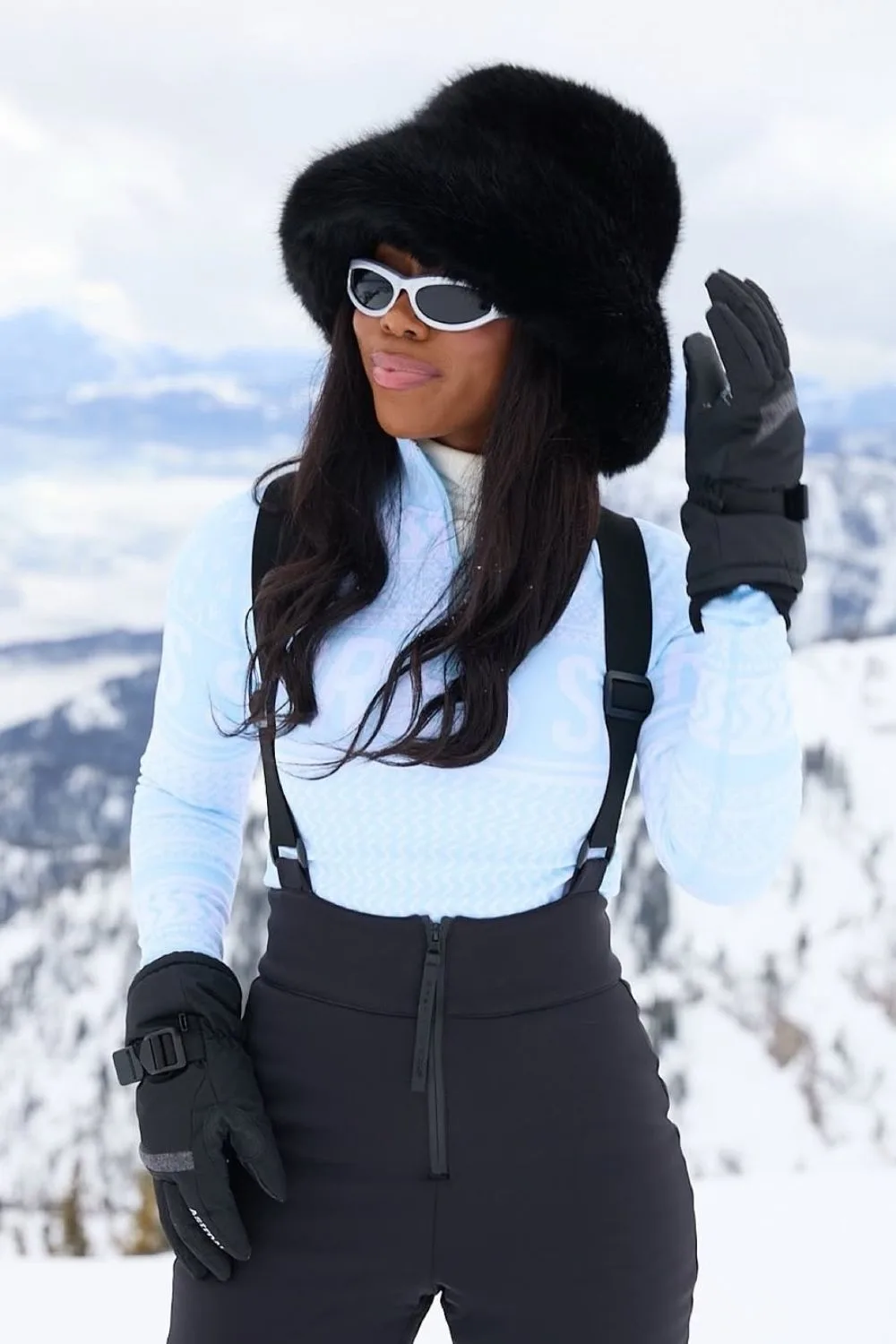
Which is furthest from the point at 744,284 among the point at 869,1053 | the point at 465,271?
the point at 869,1053

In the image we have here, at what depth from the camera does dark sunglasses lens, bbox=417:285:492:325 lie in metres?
0.98

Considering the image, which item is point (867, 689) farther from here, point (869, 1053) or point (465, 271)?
point (465, 271)

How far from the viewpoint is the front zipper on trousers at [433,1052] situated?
3.01 ft

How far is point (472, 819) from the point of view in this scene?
959 mm

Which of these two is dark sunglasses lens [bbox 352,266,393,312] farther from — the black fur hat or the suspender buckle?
the suspender buckle

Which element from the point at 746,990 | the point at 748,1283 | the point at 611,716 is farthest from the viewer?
the point at 746,990

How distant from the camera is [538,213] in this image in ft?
3.14

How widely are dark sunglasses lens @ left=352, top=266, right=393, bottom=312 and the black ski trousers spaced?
462 mm

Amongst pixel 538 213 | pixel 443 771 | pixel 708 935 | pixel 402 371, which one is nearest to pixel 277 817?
pixel 443 771

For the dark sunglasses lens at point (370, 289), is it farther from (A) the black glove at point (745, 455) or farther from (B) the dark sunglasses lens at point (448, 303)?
(A) the black glove at point (745, 455)

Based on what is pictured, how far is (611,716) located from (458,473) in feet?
0.80

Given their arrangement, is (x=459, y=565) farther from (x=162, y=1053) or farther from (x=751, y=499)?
(x=162, y=1053)

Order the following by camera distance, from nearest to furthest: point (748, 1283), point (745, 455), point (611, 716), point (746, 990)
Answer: point (745, 455) → point (611, 716) → point (748, 1283) → point (746, 990)

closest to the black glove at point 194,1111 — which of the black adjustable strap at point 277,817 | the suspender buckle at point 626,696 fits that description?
the black adjustable strap at point 277,817
